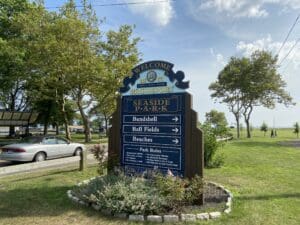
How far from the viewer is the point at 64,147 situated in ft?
57.4

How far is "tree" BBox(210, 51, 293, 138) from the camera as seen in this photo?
3944cm

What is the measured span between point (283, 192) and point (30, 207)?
6119 mm

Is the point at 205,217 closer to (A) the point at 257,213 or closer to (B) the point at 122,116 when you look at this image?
(A) the point at 257,213

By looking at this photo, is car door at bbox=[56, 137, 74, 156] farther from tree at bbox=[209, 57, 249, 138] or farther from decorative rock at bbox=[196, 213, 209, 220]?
tree at bbox=[209, 57, 249, 138]

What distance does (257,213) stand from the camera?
6355 mm

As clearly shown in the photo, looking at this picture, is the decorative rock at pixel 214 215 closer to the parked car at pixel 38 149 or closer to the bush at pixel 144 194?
the bush at pixel 144 194

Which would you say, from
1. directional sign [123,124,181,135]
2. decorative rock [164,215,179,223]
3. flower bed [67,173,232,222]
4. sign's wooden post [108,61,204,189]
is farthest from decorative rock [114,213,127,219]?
directional sign [123,124,181,135]

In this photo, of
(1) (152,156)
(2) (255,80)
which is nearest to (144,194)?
(1) (152,156)

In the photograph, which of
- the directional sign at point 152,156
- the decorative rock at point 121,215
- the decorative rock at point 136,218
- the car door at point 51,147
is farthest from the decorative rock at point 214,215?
the car door at point 51,147

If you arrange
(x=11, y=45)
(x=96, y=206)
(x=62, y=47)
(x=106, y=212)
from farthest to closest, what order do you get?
(x=11, y=45), (x=62, y=47), (x=96, y=206), (x=106, y=212)

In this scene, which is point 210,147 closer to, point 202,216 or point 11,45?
point 202,216

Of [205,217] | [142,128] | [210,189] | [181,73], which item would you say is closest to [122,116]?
[142,128]

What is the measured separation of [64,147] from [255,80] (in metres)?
29.3

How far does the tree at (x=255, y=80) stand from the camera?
39.4 m
